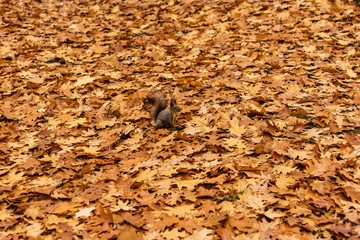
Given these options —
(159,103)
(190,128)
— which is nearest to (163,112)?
(159,103)

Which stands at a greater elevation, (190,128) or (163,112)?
(163,112)

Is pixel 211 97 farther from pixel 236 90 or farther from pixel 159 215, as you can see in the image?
pixel 159 215

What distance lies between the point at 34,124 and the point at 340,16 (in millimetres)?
5467

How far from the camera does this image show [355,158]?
2.58 metres

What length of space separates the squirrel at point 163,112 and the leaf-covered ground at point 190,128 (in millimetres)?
132

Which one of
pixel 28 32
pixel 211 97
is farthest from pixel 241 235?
pixel 28 32

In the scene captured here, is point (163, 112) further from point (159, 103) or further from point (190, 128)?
point (190, 128)

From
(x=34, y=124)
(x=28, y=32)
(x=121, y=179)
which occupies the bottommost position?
(x=121, y=179)

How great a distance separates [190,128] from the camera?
3281 millimetres

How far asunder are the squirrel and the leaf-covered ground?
0.13 m

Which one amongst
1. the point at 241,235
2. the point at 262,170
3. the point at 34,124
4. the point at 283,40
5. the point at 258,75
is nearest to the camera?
the point at 241,235

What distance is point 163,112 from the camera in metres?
3.24

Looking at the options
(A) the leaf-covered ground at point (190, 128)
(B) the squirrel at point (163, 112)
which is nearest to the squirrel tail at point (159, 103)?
(B) the squirrel at point (163, 112)

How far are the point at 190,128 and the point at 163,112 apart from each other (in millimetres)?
354
